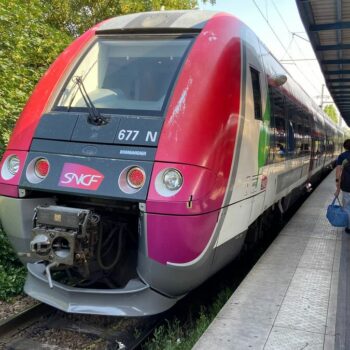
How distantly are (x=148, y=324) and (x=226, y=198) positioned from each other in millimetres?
1400

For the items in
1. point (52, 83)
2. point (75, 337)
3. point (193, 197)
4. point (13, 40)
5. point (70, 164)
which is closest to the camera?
point (193, 197)

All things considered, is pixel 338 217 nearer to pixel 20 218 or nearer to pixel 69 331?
pixel 69 331

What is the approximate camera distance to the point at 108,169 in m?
3.90

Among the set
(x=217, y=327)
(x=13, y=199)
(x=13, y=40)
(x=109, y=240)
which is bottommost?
(x=217, y=327)

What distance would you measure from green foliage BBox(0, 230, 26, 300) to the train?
52cm

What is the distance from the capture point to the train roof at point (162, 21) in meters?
4.67

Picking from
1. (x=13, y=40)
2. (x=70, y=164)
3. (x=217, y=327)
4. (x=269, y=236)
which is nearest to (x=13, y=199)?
(x=70, y=164)

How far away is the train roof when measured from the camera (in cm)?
467

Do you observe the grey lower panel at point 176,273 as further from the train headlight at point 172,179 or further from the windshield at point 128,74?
the windshield at point 128,74

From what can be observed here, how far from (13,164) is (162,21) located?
1.94m

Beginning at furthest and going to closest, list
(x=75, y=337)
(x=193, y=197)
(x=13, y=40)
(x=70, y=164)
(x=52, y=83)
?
(x=13, y=40) → (x=52, y=83) → (x=75, y=337) → (x=70, y=164) → (x=193, y=197)

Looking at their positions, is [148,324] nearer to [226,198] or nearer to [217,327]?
[217,327]

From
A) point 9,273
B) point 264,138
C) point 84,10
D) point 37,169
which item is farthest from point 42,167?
point 84,10

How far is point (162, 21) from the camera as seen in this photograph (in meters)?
4.81
